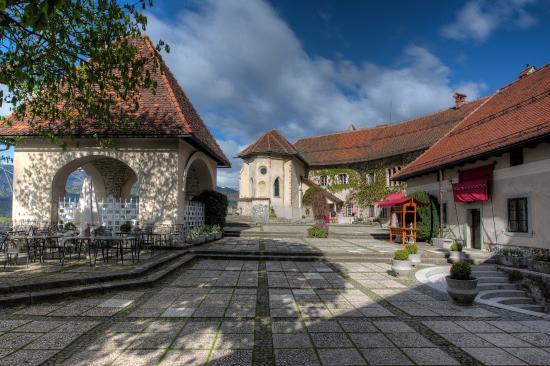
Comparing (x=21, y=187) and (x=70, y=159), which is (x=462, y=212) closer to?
(x=70, y=159)

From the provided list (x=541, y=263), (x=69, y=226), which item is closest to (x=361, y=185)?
(x=541, y=263)

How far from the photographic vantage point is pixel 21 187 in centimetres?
1290

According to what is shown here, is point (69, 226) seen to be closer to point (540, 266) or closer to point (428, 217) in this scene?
point (540, 266)

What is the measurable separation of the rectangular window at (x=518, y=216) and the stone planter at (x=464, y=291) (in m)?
6.84

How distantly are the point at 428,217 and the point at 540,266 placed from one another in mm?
7455

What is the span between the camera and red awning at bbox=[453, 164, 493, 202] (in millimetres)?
13344

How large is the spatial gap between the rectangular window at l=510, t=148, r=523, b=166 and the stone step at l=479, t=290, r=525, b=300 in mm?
4968

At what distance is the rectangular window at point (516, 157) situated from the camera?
1202 centimetres

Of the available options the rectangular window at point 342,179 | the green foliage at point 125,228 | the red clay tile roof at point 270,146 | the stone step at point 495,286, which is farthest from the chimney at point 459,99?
the green foliage at point 125,228

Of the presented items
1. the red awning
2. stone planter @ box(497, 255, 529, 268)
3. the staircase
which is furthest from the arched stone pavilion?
stone planter @ box(497, 255, 529, 268)

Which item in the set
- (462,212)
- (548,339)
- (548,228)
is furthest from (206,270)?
(462,212)

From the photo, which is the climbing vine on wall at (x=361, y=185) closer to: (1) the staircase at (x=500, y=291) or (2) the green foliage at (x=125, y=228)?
(1) the staircase at (x=500, y=291)

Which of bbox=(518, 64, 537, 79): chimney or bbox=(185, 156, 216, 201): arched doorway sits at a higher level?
bbox=(518, 64, 537, 79): chimney

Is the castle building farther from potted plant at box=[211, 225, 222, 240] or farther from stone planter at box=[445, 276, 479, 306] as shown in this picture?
stone planter at box=[445, 276, 479, 306]
